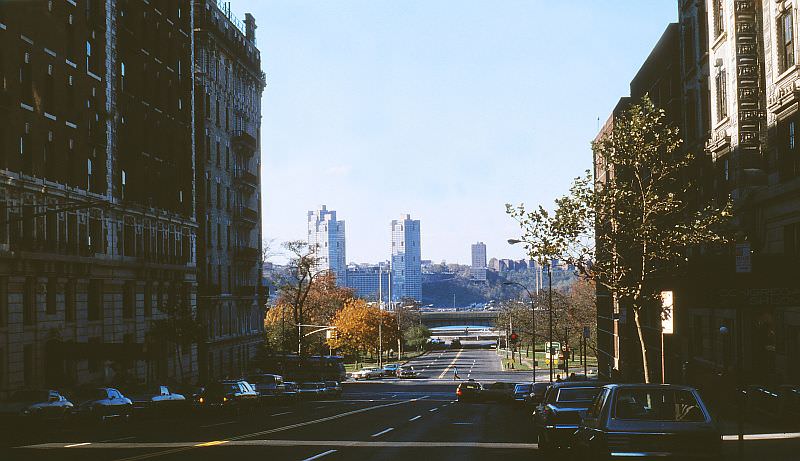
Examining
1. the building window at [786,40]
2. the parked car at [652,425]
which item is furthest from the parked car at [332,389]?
the parked car at [652,425]

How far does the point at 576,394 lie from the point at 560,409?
7.02ft

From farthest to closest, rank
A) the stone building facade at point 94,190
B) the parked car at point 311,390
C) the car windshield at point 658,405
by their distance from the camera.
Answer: the parked car at point 311,390
the stone building facade at point 94,190
the car windshield at point 658,405

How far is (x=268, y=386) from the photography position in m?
56.5

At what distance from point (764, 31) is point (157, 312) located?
42.4m

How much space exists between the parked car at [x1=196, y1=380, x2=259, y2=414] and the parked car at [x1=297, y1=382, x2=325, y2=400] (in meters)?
17.8

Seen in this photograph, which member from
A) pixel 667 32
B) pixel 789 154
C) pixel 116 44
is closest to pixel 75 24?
pixel 116 44

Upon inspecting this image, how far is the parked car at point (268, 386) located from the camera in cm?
5562

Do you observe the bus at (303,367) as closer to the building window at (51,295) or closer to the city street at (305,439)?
the building window at (51,295)

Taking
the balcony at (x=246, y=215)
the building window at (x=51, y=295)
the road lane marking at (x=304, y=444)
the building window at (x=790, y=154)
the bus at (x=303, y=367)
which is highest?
the balcony at (x=246, y=215)

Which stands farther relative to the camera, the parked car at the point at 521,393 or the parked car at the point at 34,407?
the parked car at the point at 521,393

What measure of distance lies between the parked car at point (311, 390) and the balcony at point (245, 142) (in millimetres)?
28991

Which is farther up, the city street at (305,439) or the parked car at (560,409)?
the parked car at (560,409)

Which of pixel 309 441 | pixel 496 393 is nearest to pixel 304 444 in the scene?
pixel 309 441

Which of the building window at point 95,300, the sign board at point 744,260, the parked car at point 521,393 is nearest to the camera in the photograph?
the sign board at point 744,260
